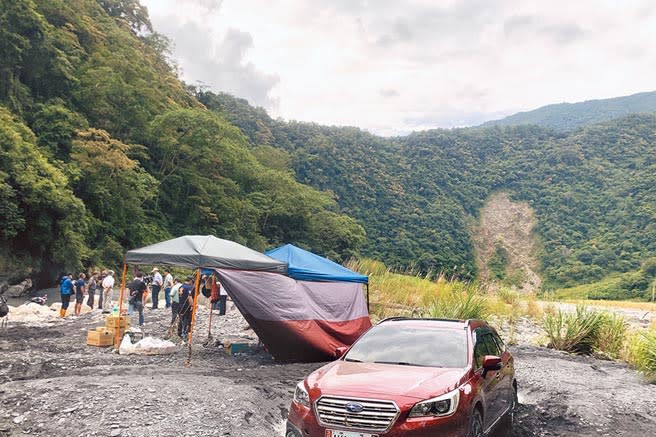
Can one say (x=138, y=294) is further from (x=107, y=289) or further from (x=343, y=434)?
(x=343, y=434)

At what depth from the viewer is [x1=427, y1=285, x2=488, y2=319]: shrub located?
14.7 metres

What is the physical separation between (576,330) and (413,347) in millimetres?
10063

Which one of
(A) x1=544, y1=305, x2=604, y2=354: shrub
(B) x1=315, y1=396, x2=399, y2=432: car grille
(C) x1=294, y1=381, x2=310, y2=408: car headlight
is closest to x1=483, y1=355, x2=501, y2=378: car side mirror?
(B) x1=315, y1=396, x2=399, y2=432: car grille

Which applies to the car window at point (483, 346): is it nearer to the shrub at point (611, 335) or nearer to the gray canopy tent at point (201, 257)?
the gray canopy tent at point (201, 257)

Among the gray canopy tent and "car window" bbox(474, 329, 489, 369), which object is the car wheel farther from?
the gray canopy tent

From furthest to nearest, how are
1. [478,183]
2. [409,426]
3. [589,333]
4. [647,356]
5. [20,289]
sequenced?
1. [478,183]
2. [20,289]
3. [589,333]
4. [647,356]
5. [409,426]

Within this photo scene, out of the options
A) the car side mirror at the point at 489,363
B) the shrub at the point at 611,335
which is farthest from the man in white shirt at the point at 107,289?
the car side mirror at the point at 489,363

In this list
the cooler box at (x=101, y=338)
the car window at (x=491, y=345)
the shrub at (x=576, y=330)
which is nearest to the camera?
the car window at (x=491, y=345)

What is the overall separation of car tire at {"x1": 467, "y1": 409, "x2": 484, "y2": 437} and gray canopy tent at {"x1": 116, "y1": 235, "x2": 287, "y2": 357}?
6.55 meters

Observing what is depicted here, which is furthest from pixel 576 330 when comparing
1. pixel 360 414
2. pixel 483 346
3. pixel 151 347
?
pixel 360 414

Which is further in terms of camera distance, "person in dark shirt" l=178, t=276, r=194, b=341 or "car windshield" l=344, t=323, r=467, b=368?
"person in dark shirt" l=178, t=276, r=194, b=341

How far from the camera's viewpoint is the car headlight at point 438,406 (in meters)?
4.92

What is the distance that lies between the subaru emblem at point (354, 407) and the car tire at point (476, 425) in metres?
1.13

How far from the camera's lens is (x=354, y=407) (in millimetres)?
4984
